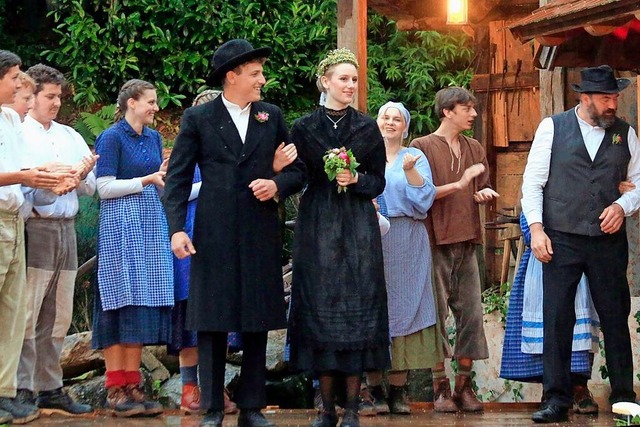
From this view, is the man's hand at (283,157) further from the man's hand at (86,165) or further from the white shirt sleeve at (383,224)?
the man's hand at (86,165)

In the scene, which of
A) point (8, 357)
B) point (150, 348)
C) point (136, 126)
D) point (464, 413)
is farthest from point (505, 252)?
point (8, 357)

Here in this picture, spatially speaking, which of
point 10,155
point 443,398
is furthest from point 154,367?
point 10,155

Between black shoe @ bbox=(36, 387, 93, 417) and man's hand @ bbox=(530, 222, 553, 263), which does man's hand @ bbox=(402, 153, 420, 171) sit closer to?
man's hand @ bbox=(530, 222, 553, 263)

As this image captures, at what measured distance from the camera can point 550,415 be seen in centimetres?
757

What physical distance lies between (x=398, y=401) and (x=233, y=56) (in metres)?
2.52

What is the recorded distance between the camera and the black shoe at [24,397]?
24.6 feet

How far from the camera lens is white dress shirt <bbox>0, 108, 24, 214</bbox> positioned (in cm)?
709

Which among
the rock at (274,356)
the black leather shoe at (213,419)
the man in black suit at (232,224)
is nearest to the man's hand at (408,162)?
the man in black suit at (232,224)

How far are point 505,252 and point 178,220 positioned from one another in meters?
6.40

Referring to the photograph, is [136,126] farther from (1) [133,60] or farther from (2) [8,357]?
(1) [133,60]

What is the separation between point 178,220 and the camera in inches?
271

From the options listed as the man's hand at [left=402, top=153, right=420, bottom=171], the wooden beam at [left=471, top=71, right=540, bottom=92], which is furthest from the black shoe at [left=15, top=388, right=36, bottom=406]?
the wooden beam at [left=471, top=71, right=540, bottom=92]

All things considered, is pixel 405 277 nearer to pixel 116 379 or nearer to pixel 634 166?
pixel 634 166

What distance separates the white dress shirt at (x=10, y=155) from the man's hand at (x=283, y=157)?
1.48m
